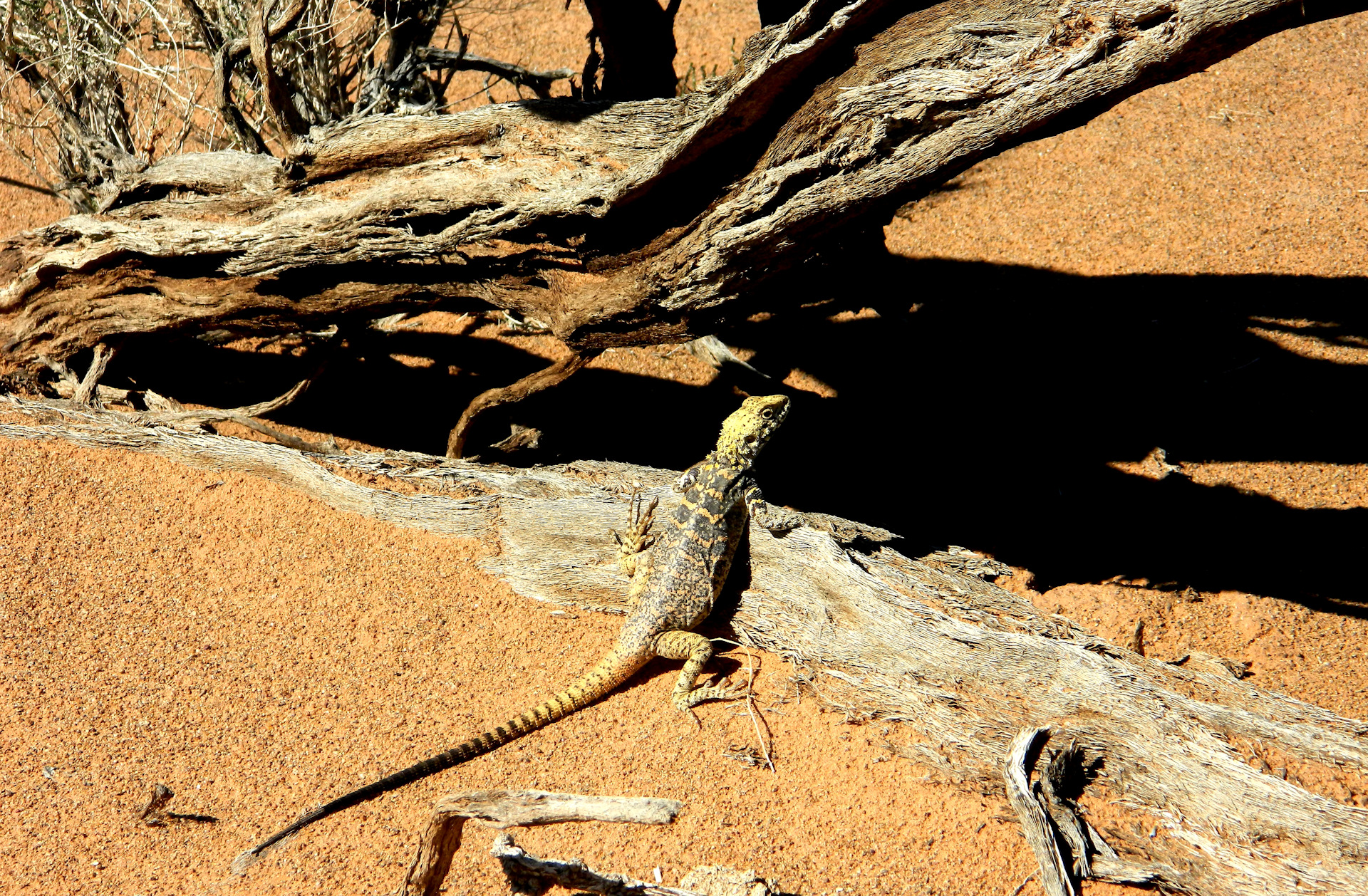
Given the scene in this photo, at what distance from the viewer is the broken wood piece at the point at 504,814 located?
11.4 feet

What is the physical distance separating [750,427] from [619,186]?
156 centimetres

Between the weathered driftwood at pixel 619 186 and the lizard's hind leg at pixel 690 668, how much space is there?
1.61m

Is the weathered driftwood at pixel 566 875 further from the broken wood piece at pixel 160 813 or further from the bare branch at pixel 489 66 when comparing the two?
the bare branch at pixel 489 66

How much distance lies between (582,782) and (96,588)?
9.99 feet

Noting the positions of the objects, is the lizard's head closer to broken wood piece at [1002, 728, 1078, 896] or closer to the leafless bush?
broken wood piece at [1002, 728, 1078, 896]

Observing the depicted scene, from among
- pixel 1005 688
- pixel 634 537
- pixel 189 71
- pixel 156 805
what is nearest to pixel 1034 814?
pixel 1005 688

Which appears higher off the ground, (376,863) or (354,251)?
(354,251)

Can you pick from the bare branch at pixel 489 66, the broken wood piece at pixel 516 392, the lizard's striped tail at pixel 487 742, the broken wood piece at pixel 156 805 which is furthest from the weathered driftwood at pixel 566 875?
the bare branch at pixel 489 66

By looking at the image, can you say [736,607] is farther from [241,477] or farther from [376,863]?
[241,477]

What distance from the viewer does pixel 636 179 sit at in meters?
4.52

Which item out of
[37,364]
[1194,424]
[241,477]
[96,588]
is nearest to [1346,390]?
[1194,424]

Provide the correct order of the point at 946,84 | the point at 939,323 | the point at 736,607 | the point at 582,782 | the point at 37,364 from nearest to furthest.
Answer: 1. the point at 946,84
2. the point at 582,782
3. the point at 736,607
4. the point at 37,364
5. the point at 939,323

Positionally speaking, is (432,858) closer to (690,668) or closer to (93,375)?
(690,668)

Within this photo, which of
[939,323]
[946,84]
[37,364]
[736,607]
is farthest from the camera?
[939,323]
